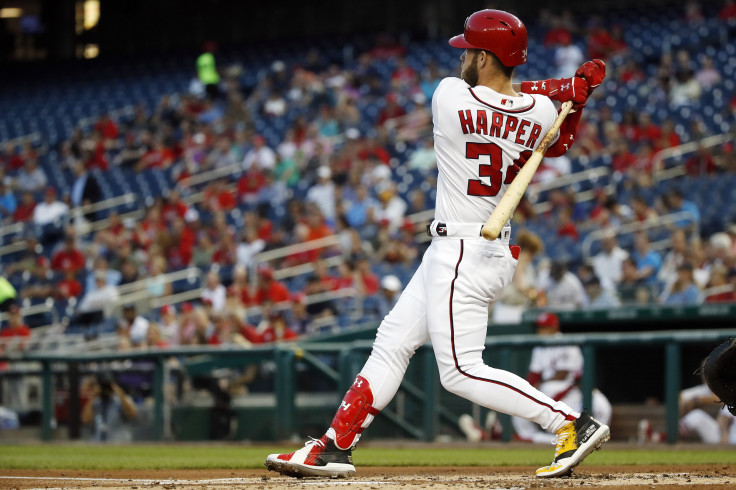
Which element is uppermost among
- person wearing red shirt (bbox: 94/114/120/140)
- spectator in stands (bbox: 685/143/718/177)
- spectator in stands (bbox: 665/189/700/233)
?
person wearing red shirt (bbox: 94/114/120/140)

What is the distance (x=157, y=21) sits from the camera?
22.7 meters

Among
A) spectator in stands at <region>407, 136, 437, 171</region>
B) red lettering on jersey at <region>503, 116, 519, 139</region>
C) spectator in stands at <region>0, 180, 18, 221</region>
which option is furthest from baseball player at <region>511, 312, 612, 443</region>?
spectator in stands at <region>0, 180, 18, 221</region>

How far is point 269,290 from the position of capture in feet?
37.1

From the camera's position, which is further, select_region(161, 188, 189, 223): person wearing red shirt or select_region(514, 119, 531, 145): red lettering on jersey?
select_region(161, 188, 189, 223): person wearing red shirt

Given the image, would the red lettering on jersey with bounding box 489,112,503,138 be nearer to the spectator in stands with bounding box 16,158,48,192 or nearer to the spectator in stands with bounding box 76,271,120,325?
the spectator in stands with bounding box 76,271,120,325

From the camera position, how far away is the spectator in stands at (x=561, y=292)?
9.39m

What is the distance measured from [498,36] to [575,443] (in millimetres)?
1543

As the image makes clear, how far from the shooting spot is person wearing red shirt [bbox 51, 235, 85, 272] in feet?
46.1

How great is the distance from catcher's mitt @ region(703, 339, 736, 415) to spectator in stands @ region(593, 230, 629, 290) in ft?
17.8

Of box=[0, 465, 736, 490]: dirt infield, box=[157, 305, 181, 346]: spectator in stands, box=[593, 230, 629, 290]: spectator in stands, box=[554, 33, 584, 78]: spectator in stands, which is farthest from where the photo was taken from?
box=[554, 33, 584, 78]: spectator in stands

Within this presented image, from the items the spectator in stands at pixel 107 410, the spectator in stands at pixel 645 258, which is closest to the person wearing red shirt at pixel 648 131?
the spectator in stands at pixel 645 258

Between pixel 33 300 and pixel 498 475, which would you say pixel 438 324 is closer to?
pixel 498 475

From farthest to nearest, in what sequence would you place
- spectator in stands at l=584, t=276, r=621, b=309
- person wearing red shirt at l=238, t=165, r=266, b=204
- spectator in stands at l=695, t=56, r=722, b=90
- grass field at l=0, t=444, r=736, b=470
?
person wearing red shirt at l=238, t=165, r=266, b=204, spectator in stands at l=695, t=56, r=722, b=90, spectator in stands at l=584, t=276, r=621, b=309, grass field at l=0, t=444, r=736, b=470

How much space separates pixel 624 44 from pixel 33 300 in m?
8.42
